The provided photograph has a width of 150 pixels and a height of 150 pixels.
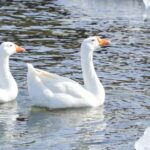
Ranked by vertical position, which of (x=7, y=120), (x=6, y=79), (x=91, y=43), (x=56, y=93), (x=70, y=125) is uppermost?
(x=91, y=43)

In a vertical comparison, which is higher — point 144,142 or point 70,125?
point 144,142

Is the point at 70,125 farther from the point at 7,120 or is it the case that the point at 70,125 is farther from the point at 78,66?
the point at 78,66

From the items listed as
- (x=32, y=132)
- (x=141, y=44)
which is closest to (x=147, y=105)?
(x=32, y=132)

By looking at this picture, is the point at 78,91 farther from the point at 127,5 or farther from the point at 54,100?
the point at 127,5

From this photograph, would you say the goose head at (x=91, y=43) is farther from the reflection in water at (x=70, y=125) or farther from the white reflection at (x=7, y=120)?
the white reflection at (x=7, y=120)

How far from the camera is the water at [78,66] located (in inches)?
488

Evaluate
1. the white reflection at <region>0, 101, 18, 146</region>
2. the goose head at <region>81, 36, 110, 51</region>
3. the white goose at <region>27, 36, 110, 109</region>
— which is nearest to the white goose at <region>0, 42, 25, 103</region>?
the white reflection at <region>0, 101, 18, 146</region>

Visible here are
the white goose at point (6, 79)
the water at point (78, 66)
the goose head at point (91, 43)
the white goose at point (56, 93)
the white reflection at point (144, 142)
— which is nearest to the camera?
the white reflection at point (144, 142)

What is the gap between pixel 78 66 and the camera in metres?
17.4

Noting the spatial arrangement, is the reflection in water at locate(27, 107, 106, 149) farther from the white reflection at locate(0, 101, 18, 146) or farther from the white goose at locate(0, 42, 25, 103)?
the white goose at locate(0, 42, 25, 103)

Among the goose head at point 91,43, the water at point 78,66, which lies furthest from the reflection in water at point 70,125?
the goose head at point 91,43

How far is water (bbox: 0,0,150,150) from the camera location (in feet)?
40.7

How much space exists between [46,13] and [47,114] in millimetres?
11471

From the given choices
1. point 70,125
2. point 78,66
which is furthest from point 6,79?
point 78,66
